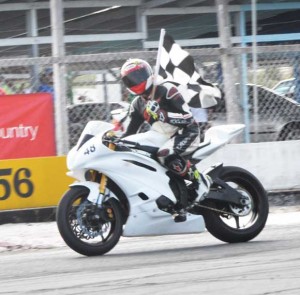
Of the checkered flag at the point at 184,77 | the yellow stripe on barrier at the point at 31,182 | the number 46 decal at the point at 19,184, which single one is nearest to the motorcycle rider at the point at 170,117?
the checkered flag at the point at 184,77

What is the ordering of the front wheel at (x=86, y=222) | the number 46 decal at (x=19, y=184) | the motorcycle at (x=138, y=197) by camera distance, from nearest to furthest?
the front wheel at (x=86, y=222)
the motorcycle at (x=138, y=197)
the number 46 decal at (x=19, y=184)

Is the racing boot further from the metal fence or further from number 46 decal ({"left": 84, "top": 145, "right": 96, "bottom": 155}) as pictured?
the metal fence

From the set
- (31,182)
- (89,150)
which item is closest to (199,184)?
(89,150)

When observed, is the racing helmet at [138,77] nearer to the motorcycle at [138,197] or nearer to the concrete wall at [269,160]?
the motorcycle at [138,197]

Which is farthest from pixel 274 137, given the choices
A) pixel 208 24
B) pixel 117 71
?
pixel 208 24

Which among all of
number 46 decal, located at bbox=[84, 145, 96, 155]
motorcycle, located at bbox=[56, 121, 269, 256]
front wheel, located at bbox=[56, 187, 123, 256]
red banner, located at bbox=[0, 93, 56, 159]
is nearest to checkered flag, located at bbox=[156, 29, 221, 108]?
motorcycle, located at bbox=[56, 121, 269, 256]

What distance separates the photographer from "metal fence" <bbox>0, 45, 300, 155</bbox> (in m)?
10.4

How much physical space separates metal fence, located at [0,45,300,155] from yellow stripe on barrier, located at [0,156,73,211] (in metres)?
0.61

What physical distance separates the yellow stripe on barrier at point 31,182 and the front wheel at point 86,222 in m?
2.97

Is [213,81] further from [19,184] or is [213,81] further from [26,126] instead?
[19,184]

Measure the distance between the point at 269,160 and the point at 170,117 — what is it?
13.0ft

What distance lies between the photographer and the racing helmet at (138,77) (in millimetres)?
7270

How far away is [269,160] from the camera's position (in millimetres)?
10898

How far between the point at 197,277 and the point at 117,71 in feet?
16.6
